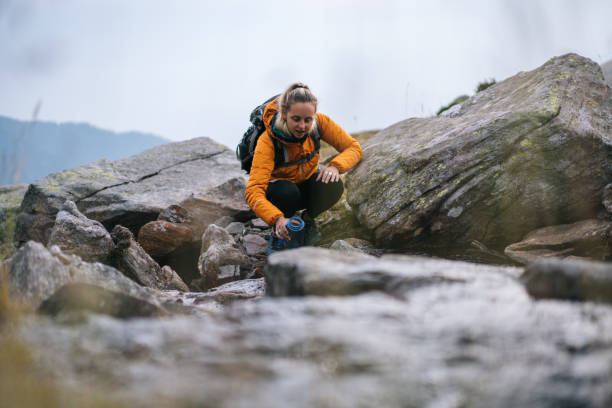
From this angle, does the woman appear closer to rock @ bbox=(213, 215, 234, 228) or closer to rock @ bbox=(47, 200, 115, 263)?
rock @ bbox=(213, 215, 234, 228)

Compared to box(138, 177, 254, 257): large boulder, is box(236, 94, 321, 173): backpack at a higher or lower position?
higher

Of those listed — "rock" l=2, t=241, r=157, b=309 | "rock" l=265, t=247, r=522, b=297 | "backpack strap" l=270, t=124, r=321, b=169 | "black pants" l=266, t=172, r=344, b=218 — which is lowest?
"rock" l=265, t=247, r=522, b=297

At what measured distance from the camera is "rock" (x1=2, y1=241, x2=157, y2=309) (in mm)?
3311

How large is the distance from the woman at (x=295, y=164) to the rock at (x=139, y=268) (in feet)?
5.59

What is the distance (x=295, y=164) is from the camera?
6.23 meters

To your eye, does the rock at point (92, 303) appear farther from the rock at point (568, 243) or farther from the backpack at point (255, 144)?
the rock at point (568, 243)

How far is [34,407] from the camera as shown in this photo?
1.66 m

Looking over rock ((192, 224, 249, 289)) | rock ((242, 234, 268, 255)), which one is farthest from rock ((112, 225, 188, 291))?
rock ((242, 234, 268, 255))

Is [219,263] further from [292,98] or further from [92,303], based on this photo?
[92,303]

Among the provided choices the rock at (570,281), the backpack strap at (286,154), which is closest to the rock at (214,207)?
the backpack strap at (286,154)

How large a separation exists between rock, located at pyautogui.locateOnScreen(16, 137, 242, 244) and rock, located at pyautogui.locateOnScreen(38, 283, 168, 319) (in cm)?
600

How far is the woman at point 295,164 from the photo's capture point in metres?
5.53

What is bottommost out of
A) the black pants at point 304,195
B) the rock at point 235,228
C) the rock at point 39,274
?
the rock at point 39,274

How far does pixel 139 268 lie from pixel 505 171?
548 centimetres
